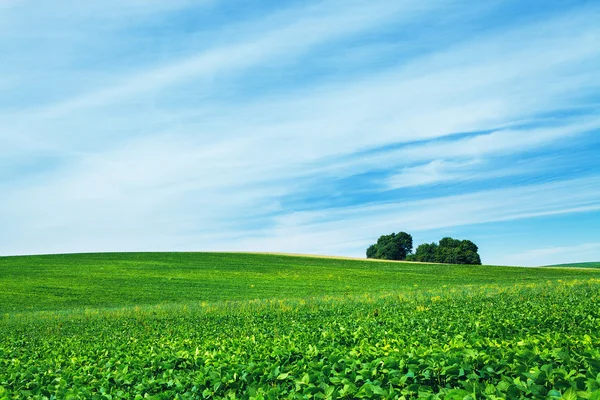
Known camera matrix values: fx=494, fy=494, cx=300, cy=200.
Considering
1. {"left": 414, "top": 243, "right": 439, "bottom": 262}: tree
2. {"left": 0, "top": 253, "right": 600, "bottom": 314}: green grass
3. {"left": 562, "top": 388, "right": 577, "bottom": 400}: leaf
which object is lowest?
{"left": 0, "top": 253, "right": 600, "bottom": 314}: green grass

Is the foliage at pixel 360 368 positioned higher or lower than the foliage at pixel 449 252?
lower

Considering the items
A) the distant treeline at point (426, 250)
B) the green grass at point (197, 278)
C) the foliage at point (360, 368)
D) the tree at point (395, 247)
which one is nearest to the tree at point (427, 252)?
the distant treeline at point (426, 250)

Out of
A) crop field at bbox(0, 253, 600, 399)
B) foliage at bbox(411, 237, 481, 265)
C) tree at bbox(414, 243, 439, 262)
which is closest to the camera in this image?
crop field at bbox(0, 253, 600, 399)

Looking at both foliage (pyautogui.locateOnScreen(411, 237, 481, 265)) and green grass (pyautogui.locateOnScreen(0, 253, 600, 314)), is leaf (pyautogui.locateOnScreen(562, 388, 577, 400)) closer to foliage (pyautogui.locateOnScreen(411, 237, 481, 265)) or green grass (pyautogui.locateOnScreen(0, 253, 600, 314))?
green grass (pyautogui.locateOnScreen(0, 253, 600, 314))

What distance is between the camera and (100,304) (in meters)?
45.0

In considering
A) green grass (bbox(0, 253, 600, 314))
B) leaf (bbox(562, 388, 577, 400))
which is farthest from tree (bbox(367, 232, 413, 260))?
leaf (bbox(562, 388, 577, 400))

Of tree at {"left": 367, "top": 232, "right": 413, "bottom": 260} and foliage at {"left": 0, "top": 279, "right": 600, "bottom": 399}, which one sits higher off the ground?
tree at {"left": 367, "top": 232, "right": 413, "bottom": 260}

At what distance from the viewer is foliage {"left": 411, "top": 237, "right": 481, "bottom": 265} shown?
107 metres

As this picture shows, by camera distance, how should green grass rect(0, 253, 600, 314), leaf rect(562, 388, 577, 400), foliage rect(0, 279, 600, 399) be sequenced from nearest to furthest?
1. leaf rect(562, 388, 577, 400)
2. foliage rect(0, 279, 600, 399)
3. green grass rect(0, 253, 600, 314)

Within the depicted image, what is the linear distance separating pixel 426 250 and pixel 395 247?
8.12 metres

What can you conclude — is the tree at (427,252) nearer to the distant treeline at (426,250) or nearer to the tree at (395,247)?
the distant treeline at (426,250)

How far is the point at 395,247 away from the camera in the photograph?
120 m

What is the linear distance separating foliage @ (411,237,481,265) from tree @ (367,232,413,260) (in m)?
4.07

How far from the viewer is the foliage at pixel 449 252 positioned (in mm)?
107125
